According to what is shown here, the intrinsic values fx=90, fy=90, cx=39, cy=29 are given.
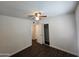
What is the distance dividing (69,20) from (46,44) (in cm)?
67

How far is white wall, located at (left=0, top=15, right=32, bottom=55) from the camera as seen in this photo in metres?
1.83

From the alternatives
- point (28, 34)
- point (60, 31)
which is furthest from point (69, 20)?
point (28, 34)

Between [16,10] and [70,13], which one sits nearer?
[70,13]

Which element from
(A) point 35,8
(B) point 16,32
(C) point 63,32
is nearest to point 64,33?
(C) point 63,32

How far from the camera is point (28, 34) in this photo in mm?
1944

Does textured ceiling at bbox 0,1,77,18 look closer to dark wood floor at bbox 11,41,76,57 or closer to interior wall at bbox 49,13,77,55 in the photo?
interior wall at bbox 49,13,77,55

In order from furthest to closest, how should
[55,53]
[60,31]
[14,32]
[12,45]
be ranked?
[12,45]
[14,32]
[60,31]
[55,53]

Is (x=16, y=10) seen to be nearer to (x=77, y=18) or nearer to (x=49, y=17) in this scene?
(x=49, y=17)

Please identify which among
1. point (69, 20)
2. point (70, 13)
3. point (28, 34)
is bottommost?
point (28, 34)

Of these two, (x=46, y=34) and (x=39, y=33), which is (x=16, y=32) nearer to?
(x=39, y=33)

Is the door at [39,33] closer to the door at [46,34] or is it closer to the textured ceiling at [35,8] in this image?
the door at [46,34]

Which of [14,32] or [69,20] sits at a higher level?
[69,20]

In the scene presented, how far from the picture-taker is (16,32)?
1.91 metres

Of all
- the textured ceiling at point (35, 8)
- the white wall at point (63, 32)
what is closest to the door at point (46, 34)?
the white wall at point (63, 32)
